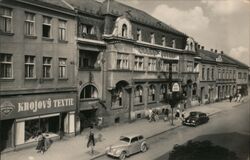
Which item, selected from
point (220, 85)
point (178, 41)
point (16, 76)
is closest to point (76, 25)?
point (16, 76)

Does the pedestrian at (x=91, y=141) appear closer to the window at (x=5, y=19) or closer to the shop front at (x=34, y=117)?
the shop front at (x=34, y=117)

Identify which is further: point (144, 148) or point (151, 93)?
point (151, 93)

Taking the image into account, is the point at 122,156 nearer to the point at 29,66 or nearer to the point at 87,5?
the point at 29,66

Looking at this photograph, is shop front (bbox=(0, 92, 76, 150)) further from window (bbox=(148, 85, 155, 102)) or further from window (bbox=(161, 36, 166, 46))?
window (bbox=(161, 36, 166, 46))

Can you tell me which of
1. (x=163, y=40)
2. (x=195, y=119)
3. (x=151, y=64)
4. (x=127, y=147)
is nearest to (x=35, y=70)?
(x=127, y=147)

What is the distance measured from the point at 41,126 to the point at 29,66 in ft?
11.3

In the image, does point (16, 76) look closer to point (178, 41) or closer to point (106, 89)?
point (106, 89)

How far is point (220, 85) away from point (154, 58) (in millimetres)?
10750

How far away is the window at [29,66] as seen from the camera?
50.7 feet

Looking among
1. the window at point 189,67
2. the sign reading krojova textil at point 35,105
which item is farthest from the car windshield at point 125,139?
the window at point 189,67

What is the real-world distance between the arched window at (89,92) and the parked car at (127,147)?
5101 mm

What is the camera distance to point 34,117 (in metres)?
16.2

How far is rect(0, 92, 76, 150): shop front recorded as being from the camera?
1480cm

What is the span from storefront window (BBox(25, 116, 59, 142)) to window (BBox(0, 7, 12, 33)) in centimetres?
505
